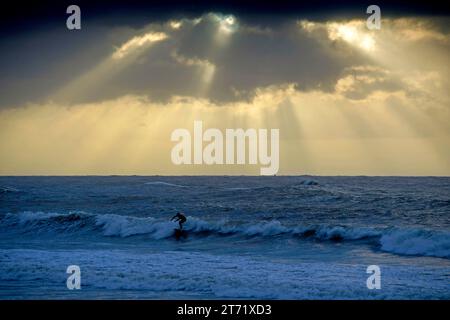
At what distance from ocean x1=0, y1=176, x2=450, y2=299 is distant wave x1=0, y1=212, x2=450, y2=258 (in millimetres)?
60

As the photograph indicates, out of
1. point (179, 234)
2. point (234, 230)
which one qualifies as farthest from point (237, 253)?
point (179, 234)

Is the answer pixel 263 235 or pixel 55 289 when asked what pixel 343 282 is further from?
pixel 263 235

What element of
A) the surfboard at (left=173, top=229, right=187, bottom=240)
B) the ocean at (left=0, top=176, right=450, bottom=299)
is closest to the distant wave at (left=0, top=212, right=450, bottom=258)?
the ocean at (left=0, top=176, right=450, bottom=299)

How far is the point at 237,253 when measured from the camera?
22391mm

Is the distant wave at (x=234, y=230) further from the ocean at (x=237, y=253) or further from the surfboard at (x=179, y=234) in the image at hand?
the surfboard at (x=179, y=234)

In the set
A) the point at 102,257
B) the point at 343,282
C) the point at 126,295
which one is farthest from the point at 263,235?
the point at 126,295

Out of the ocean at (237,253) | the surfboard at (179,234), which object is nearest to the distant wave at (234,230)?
the ocean at (237,253)

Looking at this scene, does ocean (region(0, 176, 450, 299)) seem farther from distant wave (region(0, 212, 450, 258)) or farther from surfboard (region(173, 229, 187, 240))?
surfboard (region(173, 229, 187, 240))

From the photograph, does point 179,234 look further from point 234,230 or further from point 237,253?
point 237,253

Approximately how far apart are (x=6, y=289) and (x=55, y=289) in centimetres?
140

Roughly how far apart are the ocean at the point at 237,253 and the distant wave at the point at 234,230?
0.06 m

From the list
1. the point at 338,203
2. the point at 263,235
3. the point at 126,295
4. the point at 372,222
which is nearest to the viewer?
the point at 126,295

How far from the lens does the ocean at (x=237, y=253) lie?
Answer: 1485cm
